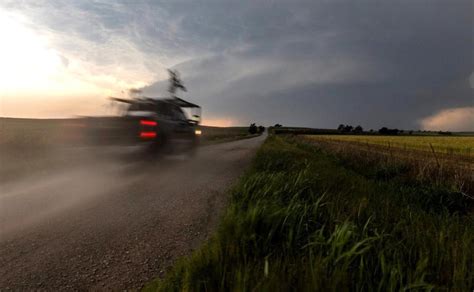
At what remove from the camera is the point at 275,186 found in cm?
424

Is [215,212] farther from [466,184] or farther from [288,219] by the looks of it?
[466,184]

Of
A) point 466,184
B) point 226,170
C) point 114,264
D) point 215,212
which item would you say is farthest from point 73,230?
point 466,184

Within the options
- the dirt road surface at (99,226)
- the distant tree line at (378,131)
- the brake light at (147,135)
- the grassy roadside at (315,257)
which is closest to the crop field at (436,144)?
the grassy roadside at (315,257)

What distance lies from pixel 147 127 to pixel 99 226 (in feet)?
17.1

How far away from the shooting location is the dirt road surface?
260cm

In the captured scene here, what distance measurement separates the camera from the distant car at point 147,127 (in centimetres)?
851

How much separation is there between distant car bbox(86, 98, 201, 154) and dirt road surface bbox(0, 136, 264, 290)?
1608mm

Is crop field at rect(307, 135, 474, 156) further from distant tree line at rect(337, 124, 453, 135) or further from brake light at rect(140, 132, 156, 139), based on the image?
distant tree line at rect(337, 124, 453, 135)

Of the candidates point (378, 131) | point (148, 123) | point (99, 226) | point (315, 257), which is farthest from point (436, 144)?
point (378, 131)

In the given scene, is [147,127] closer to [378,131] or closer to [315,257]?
[315,257]

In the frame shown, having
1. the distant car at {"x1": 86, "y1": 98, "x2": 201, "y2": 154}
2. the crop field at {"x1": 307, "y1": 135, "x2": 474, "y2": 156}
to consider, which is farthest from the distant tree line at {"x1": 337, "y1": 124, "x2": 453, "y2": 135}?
the distant car at {"x1": 86, "y1": 98, "x2": 201, "y2": 154}

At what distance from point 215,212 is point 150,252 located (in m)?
1.56

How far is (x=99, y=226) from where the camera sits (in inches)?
148

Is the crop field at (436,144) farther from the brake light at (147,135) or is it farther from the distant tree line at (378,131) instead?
the distant tree line at (378,131)
